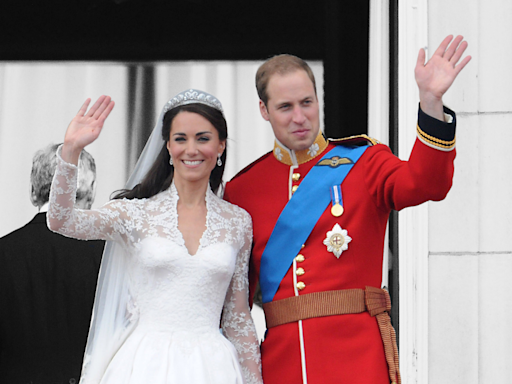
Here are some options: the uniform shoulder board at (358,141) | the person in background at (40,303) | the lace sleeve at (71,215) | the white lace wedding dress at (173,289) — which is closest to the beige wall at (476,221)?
the uniform shoulder board at (358,141)

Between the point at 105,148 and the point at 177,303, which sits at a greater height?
the point at 105,148

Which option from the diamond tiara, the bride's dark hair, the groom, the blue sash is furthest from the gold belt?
the diamond tiara

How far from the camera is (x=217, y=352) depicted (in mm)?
2438

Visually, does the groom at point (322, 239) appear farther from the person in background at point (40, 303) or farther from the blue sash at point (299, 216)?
the person in background at point (40, 303)

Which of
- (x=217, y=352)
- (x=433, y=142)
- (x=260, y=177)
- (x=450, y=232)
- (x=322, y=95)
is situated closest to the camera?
(x=433, y=142)

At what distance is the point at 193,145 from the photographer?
2551 millimetres

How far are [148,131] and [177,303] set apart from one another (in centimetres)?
247

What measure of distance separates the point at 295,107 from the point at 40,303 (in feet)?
5.62

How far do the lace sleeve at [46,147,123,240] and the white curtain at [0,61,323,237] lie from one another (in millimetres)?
2244

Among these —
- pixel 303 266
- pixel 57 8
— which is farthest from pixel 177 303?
pixel 57 8

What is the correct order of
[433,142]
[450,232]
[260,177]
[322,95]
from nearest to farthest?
1. [433,142]
2. [260,177]
3. [450,232]
4. [322,95]

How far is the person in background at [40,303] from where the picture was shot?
3.47 metres

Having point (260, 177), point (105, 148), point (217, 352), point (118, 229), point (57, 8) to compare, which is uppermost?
point (57, 8)

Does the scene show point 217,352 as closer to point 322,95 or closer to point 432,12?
point 432,12
